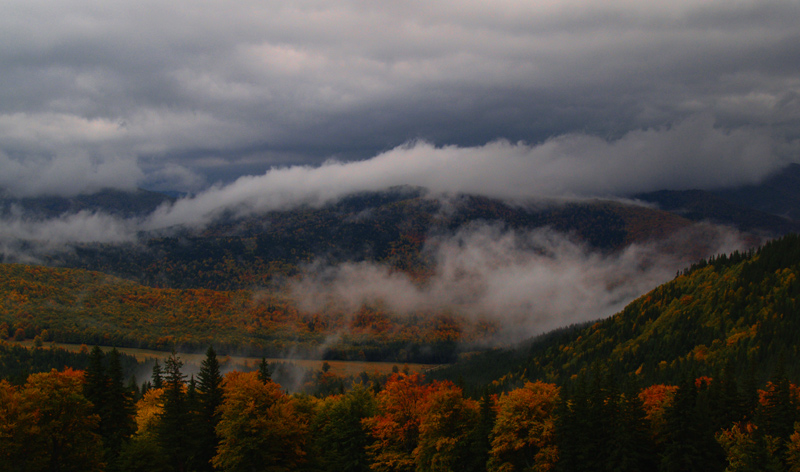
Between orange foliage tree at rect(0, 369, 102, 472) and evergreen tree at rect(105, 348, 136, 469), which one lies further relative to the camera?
evergreen tree at rect(105, 348, 136, 469)

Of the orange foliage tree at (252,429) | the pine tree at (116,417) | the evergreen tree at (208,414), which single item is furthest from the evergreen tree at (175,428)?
the pine tree at (116,417)

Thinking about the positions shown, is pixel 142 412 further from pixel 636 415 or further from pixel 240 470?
pixel 636 415

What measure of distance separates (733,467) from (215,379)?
68.2 metres

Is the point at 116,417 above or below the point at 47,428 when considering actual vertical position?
below

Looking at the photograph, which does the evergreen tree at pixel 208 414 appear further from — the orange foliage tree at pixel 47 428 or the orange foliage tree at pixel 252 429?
the orange foliage tree at pixel 47 428

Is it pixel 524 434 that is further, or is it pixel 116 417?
pixel 116 417

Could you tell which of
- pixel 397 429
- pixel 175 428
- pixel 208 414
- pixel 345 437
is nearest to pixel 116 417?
pixel 175 428

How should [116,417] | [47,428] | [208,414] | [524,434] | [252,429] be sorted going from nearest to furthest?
[47,428]
[252,429]
[524,434]
[208,414]
[116,417]

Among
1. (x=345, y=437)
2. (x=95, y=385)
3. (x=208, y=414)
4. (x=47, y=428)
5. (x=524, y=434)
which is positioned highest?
(x=95, y=385)

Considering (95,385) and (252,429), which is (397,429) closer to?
(252,429)

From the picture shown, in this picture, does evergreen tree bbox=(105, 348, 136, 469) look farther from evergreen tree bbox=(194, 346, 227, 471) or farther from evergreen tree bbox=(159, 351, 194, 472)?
evergreen tree bbox=(194, 346, 227, 471)

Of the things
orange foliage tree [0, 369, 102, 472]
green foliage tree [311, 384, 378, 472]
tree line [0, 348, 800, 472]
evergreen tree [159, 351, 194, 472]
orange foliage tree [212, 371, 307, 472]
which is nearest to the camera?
orange foliage tree [0, 369, 102, 472]

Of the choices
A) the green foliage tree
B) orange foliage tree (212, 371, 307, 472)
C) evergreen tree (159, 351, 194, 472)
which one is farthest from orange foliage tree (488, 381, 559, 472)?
evergreen tree (159, 351, 194, 472)

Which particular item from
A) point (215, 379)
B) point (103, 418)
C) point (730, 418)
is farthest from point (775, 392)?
point (103, 418)
